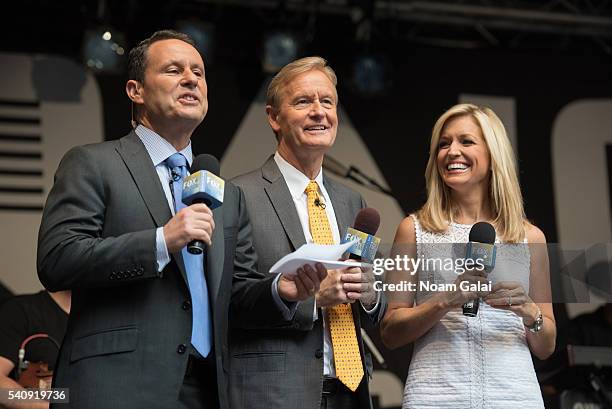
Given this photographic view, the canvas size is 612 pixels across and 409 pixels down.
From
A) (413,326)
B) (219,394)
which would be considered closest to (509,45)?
(413,326)

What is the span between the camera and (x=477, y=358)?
132 inches

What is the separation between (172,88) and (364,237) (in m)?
0.80

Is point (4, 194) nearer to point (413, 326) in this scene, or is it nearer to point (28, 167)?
point (28, 167)

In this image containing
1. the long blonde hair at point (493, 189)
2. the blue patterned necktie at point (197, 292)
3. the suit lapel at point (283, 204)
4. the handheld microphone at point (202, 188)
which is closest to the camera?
the handheld microphone at point (202, 188)

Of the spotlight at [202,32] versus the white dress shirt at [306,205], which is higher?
the spotlight at [202,32]

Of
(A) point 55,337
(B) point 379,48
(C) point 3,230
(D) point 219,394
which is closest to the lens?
(D) point 219,394

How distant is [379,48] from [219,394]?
4.88 m

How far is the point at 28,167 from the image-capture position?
668 centimetres

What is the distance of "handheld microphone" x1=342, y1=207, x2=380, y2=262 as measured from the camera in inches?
122

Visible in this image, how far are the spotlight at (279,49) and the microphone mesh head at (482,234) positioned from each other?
3.90m

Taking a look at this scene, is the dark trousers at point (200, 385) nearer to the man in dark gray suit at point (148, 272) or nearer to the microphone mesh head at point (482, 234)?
the man in dark gray suit at point (148, 272)

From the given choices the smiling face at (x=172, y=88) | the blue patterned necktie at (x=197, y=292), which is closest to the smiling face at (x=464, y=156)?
the smiling face at (x=172, y=88)

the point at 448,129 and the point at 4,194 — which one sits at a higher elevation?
the point at 4,194

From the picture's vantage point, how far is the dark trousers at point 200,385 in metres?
2.88
